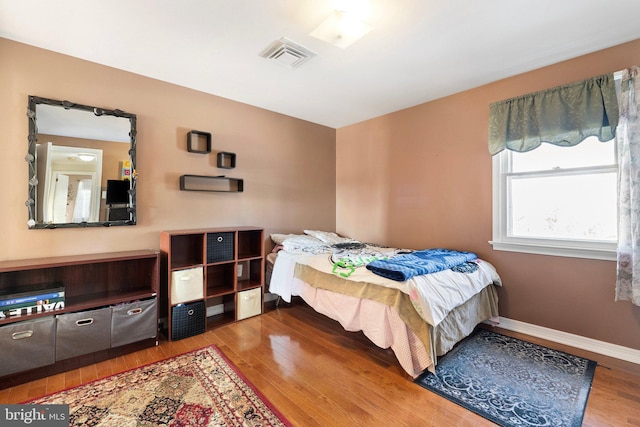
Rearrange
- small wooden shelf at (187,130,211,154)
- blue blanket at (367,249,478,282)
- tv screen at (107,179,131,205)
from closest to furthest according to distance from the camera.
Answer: blue blanket at (367,249,478,282)
tv screen at (107,179,131,205)
small wooden shelf at (187,130,211,154)

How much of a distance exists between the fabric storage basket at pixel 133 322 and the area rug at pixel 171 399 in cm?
32

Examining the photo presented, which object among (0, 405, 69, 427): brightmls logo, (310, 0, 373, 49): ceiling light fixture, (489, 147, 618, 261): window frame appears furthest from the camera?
(489, 147, 618, 261): window frame

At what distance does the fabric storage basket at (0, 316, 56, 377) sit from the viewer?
1840 millimetres

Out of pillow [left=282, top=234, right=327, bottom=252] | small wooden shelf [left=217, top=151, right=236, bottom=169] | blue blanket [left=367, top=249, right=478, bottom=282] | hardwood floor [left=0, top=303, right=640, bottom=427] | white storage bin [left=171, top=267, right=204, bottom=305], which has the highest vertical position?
small wooden shelf [left=217, top=151, right=236, bottom=169]

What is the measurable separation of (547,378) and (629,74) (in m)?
2.32

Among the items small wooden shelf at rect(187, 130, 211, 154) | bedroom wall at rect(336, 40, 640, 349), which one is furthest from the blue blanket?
small wooden shelf at rect(187, 130, 211, 154)

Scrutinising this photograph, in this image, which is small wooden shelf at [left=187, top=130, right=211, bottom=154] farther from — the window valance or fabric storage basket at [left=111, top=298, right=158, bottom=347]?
the window valance

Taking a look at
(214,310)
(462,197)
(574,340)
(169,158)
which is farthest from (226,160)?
(574,340)

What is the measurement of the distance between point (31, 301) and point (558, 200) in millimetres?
4300

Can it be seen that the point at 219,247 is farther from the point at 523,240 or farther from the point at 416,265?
the point at 523,240

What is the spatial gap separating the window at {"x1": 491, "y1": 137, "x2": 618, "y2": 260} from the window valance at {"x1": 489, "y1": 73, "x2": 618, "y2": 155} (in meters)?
0.18

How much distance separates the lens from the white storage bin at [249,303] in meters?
3.04

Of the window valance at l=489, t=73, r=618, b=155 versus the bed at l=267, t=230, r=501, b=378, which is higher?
the window valance at l=489, t=73, r=618, b=155

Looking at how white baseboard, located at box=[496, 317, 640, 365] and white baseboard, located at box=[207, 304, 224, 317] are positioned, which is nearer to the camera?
white baseboard, located at box=[496, 317, 640, 365]
